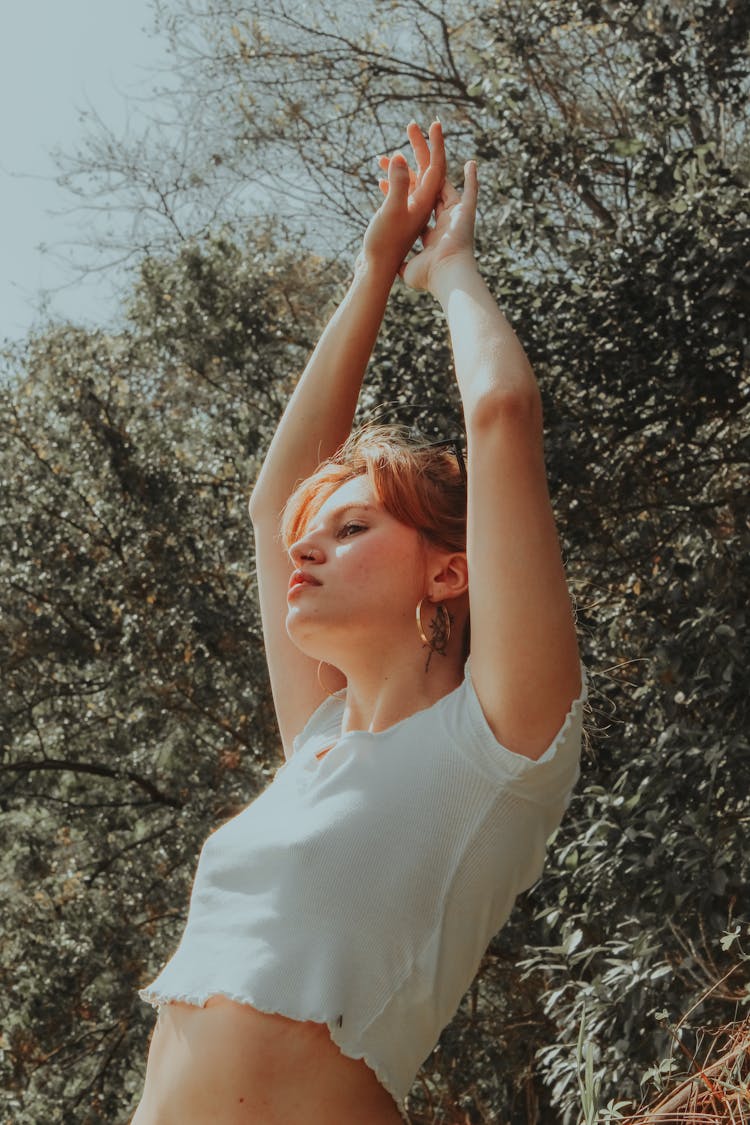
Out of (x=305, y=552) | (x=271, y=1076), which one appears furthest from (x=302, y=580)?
(x=271, y=1076)

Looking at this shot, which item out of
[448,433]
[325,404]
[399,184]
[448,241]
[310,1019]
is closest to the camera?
[310,1019]

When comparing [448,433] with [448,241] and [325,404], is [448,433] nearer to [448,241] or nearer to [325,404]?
[325,404]

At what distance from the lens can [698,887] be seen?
11.8 ft

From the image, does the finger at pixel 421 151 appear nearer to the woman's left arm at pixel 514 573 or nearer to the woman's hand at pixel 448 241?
the woman's hand at pixel 448 241

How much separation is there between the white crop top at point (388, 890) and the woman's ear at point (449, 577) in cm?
17

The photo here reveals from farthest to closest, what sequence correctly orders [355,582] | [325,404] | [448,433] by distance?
[448,433]
[325,404]
[355,582]

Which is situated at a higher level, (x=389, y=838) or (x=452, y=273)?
(x=452, y=273)

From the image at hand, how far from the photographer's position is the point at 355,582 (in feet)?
4.52

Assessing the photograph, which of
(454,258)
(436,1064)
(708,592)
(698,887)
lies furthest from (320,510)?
(436,1064)

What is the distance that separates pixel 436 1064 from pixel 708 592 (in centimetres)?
269

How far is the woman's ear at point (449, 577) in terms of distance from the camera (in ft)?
4.66

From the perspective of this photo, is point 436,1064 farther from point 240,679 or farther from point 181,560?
point 181,560

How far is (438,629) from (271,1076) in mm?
482

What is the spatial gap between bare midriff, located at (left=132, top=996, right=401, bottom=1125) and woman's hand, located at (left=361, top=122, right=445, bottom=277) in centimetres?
92
